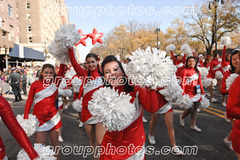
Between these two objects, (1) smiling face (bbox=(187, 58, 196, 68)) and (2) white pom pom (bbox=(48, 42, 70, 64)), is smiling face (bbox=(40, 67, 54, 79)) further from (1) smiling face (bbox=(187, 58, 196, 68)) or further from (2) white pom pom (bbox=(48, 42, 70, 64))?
(1) smiling face (bbox=(187, 58, 196, 68))

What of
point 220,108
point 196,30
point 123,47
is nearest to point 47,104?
point 220,108

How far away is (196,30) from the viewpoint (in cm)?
2956

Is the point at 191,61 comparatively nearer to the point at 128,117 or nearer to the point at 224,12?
the point at 128,117

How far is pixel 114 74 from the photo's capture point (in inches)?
74.5

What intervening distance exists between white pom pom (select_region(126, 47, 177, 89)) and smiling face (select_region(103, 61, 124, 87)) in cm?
31

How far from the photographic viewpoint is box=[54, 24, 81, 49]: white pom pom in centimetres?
240

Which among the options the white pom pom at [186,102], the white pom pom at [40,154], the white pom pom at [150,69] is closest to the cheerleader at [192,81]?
the white pom pom at [186,102]

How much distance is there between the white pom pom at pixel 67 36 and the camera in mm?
2400

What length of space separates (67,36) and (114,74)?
38.0 inches

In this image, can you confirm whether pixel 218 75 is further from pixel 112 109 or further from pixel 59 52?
pixel 112 109

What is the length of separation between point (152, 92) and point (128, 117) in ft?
1.01

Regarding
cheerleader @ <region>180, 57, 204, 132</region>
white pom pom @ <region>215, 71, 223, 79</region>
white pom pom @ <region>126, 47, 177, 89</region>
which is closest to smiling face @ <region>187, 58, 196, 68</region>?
cheerleader @ <region>180, 57, 204, 132</region>

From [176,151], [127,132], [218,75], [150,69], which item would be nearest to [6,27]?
[218,75]

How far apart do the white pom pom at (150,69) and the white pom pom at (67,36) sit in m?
1.19
